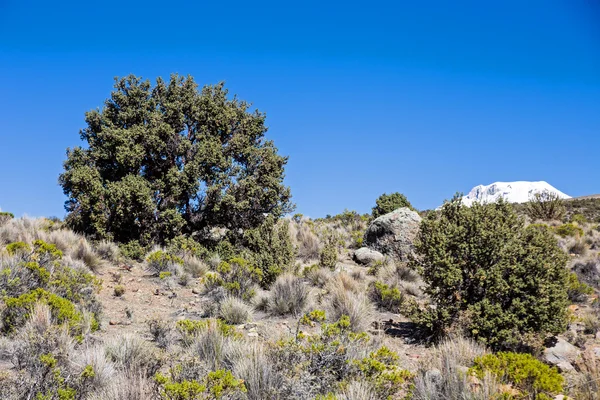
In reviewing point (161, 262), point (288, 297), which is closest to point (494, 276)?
point (288, 297)

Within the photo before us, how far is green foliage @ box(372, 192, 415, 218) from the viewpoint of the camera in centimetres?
2073

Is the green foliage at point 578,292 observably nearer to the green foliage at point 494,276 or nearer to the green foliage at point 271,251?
the green foliage at point 494,276

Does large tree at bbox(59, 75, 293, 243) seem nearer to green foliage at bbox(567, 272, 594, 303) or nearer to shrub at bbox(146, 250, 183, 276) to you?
shrub at bbox(146, 250, 183, 276)

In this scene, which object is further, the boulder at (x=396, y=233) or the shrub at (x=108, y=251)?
the boulder at (x=396, y=233)

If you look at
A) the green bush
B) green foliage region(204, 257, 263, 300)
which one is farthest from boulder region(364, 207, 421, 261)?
the green bush

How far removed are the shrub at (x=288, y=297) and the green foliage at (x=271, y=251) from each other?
1588 mm

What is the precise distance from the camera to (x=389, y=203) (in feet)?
68.5

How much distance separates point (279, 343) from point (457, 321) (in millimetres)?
3433

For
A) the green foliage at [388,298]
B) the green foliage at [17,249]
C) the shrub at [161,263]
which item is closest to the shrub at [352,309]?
the green foliage at [388,298]

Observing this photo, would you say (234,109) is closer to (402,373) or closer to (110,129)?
(110,129)

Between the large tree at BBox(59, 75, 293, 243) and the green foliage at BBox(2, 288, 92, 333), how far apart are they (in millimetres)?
7255

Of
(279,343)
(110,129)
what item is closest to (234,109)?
(110,129)

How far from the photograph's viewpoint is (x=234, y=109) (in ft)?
51.3

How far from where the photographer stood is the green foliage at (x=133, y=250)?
13.6 metres
